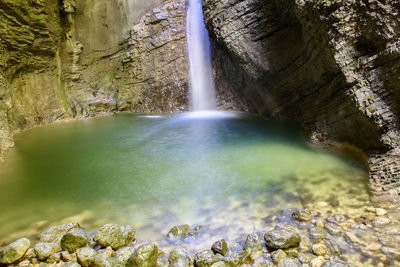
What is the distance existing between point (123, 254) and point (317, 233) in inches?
80.6

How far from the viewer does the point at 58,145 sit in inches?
280

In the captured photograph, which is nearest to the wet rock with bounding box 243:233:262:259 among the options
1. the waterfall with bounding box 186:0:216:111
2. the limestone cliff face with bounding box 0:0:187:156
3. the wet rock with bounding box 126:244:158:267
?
the wet rock with bounding box 126:244:158:267

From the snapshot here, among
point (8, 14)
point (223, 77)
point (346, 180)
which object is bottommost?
point (346, 180)

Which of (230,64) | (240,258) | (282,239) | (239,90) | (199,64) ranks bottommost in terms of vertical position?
(240,258)

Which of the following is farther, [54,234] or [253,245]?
[54,234]

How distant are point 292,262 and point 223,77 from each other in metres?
9.13

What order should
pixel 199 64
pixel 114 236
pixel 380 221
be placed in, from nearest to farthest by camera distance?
pixel 114 236 < pixel 380 221 < pixel 199 64

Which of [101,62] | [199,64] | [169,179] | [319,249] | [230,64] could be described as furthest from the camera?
[101,62]

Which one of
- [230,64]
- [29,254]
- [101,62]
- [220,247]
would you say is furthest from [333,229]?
[101,62]

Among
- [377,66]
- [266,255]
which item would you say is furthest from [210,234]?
[377,66]

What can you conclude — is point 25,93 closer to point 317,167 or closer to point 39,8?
point 39,8

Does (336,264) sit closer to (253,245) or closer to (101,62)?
(253,245)

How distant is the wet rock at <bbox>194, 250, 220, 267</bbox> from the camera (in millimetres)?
2262

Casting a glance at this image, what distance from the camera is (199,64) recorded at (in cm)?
1184
